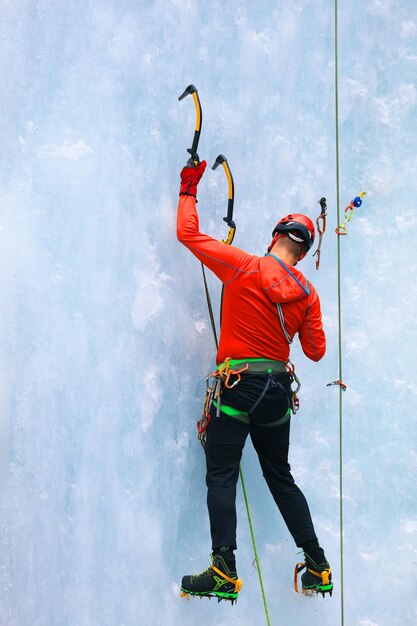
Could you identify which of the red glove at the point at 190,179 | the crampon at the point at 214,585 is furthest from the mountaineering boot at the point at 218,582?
the red glove at the point at 190,179

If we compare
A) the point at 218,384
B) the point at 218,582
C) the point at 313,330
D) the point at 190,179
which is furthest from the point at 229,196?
the point at 218,582

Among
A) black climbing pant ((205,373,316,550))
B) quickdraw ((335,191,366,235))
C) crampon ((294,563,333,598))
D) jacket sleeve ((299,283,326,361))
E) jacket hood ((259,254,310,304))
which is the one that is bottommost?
crampon ((294,563,333,598))

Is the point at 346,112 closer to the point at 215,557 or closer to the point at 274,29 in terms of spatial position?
the point at 274,29

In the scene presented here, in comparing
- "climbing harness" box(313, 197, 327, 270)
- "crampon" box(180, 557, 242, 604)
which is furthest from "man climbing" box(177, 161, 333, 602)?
"climbing harness" box(313, 197, 327, 270)

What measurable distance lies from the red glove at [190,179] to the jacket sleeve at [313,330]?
56cm

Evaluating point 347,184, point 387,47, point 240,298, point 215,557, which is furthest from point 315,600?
point 387,47

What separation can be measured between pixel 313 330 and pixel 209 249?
500mm

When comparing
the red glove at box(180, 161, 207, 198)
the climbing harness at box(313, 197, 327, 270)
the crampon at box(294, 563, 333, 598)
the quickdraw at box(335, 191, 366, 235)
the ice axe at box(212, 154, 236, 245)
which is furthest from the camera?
the quickdraw at box(335, 191, 366, 235)

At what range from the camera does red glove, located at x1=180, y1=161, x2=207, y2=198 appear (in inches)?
146

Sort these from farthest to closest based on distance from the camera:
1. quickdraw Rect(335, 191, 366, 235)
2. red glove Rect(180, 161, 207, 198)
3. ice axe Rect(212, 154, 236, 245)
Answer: quickdraw Rect(335, 191, 366, 235) → ice axe Rect(212, 154, 236, 245) → red glove Rect(180, 161, 207, 198)

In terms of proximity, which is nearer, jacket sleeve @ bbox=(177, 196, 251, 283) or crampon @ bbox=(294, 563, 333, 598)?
jacket sleeve @ bbox=(177, 196, 251, 283)

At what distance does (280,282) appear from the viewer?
3602 mm

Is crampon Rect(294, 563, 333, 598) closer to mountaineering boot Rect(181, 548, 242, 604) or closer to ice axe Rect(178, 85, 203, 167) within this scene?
mountaineering boot Rect(181, 548, 242, 604)

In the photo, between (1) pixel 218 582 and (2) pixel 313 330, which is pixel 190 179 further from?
(1) pixel 218 582
